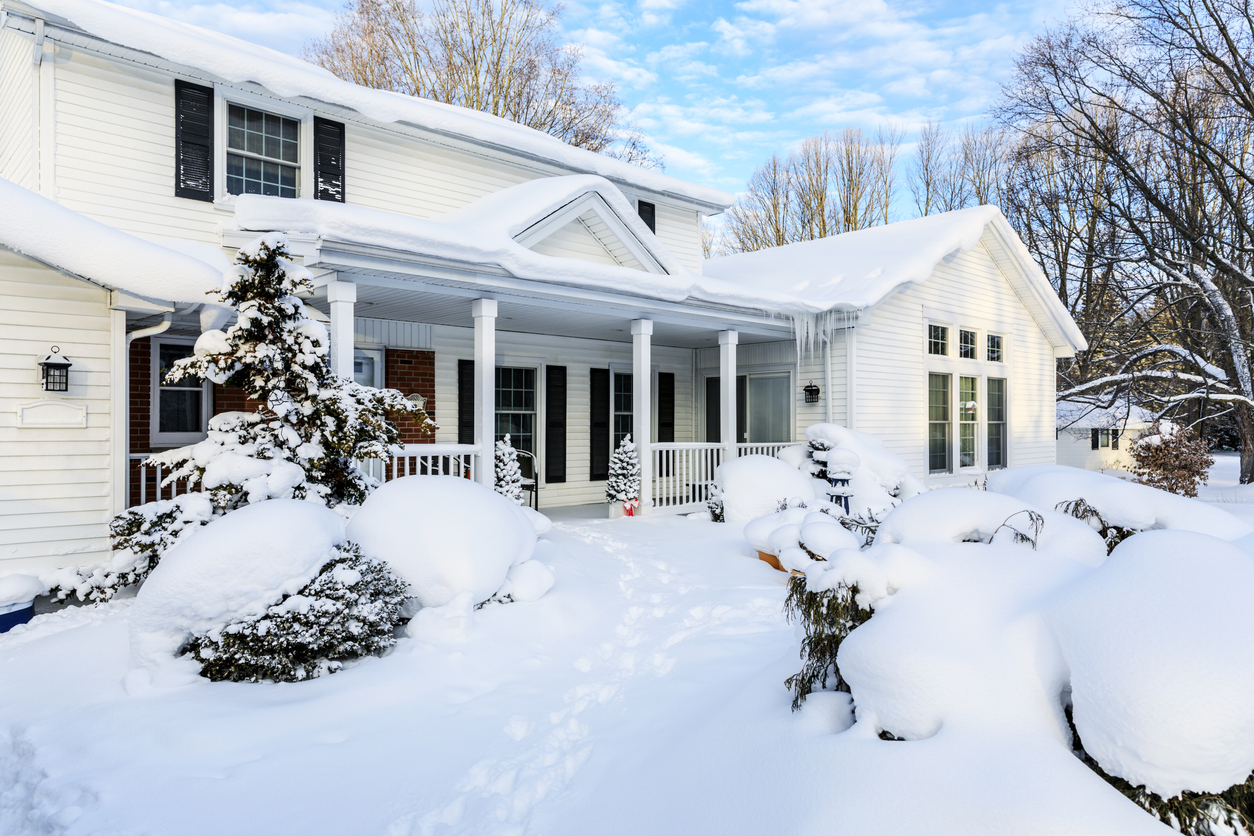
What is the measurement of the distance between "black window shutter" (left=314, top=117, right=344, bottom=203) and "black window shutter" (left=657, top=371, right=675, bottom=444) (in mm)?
5809

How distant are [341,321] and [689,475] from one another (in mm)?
5399

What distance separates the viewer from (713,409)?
12547 mm

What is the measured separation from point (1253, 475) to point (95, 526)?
21403 millimetres

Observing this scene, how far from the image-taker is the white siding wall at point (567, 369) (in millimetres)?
9805

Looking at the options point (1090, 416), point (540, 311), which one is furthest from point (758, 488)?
point (1090, 416)

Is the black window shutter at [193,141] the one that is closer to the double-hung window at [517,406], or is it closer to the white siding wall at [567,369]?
the white siding wall at [567,369]

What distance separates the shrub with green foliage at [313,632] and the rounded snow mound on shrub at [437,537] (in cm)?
38

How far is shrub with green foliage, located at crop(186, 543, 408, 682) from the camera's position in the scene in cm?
376

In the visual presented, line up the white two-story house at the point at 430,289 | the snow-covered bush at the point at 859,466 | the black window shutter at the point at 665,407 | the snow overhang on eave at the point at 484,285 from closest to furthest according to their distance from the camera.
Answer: the white two-story house at the point at 430,289
the snow overhang on eave at the point at 484,285
the snow-covered bush at the point at 859,466
the black window shutter at the point at 665,407

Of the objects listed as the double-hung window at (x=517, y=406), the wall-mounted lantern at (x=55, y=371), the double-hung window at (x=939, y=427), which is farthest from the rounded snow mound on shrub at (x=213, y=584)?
the double-hung window at (x=939, y=427)

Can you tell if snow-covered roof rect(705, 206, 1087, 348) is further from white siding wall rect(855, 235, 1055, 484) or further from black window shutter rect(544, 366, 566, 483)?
black window shutter rect(544, 366, 566, 483)

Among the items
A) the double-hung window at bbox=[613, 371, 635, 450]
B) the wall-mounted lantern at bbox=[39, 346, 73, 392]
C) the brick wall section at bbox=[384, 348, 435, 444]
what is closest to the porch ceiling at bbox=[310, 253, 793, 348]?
the brick wall section at bbox=[384, 348, 435, 444]

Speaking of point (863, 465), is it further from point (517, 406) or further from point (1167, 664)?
point (1167, 664)

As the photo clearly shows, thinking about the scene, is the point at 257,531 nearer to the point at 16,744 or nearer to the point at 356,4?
the point at 16,744
